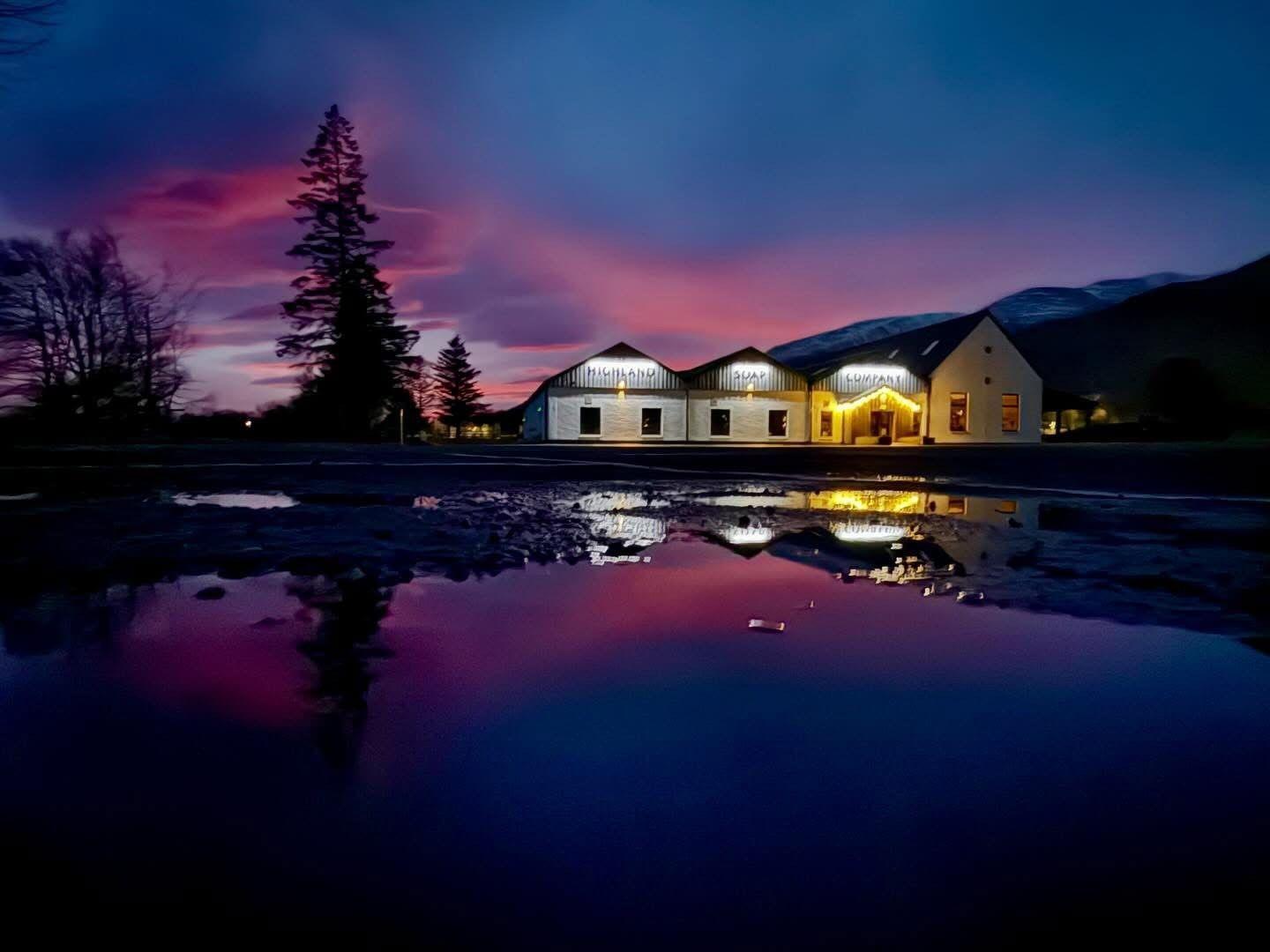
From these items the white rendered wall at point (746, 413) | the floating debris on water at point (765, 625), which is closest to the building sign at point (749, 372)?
the white rendered wall at point (746, 413)

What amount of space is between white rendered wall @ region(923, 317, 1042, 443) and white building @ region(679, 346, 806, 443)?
32.7 feet

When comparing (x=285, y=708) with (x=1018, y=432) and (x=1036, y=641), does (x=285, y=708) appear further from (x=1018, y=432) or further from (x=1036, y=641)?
(x=1018, y=432)

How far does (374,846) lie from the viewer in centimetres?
190

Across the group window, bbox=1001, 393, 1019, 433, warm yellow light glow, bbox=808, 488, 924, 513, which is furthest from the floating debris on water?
window, bbox=1001, 393, 1019, 433

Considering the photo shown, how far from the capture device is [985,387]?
51.6 m

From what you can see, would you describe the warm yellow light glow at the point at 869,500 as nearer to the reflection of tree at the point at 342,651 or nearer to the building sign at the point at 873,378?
the reflection of tree at the point at 342,651

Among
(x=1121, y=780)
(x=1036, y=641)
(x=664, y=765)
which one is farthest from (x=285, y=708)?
(x=1036, y=641)

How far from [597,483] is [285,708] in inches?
455

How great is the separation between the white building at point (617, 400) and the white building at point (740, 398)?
43.5 inches

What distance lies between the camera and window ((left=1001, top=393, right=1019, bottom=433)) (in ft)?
172

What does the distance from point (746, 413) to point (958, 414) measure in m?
14.9

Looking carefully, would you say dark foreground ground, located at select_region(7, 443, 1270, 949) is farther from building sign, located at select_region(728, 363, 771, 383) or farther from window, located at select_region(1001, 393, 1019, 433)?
window, located at select_region(1001, 393, 1019, 433)

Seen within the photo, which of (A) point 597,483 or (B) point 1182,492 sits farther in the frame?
(A) point 597,483

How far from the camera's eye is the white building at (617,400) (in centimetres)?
4831
